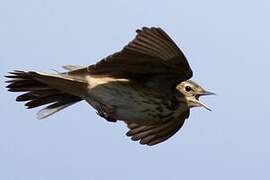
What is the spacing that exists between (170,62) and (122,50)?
1.92 ft

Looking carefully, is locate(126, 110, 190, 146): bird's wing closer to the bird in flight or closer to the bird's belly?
the bird in flight

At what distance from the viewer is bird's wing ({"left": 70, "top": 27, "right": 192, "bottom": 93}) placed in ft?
32.3

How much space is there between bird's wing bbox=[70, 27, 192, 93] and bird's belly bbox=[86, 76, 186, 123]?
123 millimetres

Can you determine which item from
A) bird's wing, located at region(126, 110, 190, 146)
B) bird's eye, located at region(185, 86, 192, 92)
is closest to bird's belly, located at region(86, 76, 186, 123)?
bird's eye, located at region(185, 86, 192, 92)

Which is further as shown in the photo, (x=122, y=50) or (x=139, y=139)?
(x=139, y=139)

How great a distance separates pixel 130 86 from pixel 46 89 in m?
1.16

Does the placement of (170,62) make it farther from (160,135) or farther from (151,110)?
(160,135)

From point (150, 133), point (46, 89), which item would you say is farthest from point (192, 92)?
point (46, 89)

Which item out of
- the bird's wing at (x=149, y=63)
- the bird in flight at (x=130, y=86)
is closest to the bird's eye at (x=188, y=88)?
the bird in flight at (x=130, y=86)

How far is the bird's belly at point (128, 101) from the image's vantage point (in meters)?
10.7

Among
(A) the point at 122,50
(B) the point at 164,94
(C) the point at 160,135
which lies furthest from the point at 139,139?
(A) the point at 122,50

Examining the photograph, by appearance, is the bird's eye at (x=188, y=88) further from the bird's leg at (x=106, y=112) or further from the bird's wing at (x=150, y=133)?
the bird's leg at (x=106, y=112)

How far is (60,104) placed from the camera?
37.9 ft

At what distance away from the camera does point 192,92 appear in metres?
11.3
